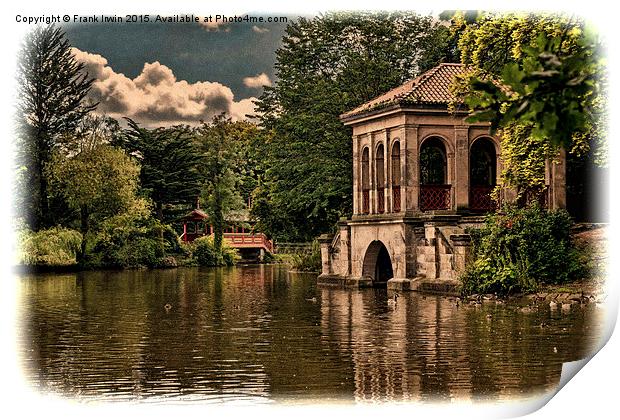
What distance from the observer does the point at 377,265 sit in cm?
2488

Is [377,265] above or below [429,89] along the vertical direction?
below

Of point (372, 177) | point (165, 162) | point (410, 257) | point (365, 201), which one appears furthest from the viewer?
point (365, 201)

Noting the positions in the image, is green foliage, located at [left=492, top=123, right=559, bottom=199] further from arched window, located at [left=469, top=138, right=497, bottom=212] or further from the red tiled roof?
arched window, located at [left=469, top=138, right=497, bottom=212]

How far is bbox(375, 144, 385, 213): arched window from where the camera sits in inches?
957

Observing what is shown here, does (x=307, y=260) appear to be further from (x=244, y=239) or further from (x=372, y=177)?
(x=372, y=177)

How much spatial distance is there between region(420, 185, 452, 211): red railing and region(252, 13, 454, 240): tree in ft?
8.61

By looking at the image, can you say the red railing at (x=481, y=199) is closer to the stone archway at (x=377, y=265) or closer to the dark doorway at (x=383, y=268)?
the stone archway at (x=377, y=265)

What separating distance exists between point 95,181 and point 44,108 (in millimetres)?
2523

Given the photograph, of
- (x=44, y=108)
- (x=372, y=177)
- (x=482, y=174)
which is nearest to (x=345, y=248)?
(x=372, y=177)

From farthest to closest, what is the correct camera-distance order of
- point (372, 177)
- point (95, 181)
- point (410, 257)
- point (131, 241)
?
point (372, 177), point (410, 257), point (131, 241), point (95, 181)

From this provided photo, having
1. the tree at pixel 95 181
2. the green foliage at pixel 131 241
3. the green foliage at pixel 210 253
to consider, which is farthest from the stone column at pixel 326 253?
the tree at pixel 95 181

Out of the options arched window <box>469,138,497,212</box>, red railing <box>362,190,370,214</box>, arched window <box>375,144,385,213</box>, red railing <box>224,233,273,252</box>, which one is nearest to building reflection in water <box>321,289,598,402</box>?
arched window <box>469,138,497,212</box>

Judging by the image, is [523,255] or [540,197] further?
[540,197]

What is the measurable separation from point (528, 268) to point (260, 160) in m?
8.12
